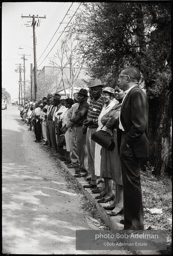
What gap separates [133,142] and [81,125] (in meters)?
4.04

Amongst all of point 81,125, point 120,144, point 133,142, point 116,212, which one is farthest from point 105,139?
point 81,125

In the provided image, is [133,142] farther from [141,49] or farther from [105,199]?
[141,49]

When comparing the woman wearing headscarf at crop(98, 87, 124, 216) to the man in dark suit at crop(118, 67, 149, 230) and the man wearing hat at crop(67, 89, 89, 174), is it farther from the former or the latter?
the man wearing hat at crop(67, 89, 89, 174)

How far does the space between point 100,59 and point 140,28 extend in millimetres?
1446

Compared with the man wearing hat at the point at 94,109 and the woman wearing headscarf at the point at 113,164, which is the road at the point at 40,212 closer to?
the woman wearing headscarf at the point at 113,164

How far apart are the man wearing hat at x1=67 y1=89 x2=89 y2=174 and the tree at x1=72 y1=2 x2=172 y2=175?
4.87ft

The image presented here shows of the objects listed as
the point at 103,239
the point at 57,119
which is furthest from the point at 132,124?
the point at 57,119

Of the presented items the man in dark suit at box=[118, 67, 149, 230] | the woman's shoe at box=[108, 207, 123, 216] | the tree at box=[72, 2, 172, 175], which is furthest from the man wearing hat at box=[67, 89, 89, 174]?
the man in dark suit at box=[118, 67, 149, 230]

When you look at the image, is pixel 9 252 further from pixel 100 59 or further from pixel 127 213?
pixel 100 59

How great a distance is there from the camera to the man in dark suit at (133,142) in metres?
4.25

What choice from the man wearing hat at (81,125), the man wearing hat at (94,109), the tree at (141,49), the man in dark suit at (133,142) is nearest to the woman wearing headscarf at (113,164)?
the man in dark suit at (133,142)

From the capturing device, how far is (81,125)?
27.1 ft

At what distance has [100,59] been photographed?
9523 mm

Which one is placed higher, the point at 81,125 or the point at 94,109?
the point at 94,109
